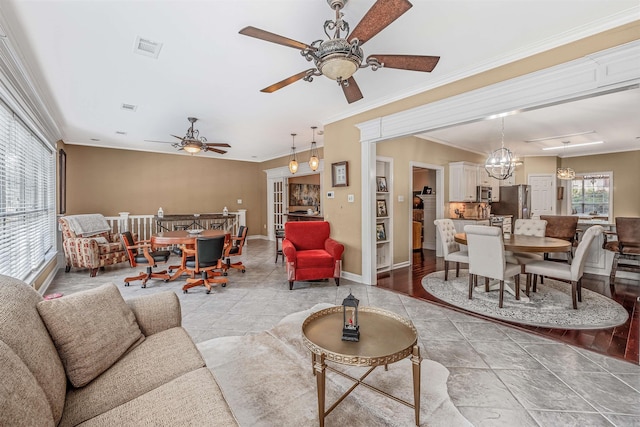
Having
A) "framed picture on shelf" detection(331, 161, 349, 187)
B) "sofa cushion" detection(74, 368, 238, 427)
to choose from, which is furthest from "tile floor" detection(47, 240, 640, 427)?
"framed picture on shelf" detection(331, 161, 349, 187)

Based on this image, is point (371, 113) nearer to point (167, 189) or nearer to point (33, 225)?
point (33, 225)

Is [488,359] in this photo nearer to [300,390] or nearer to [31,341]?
[300,390]

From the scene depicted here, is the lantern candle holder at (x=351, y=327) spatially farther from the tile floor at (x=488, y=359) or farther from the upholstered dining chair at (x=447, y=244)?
the upholstered dining chair at (x=447, y=244)

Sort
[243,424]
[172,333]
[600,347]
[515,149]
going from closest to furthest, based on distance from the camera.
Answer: [243,424] < [172,333] < [600,347] < [515,149]

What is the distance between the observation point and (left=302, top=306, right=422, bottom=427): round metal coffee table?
4.97 ft

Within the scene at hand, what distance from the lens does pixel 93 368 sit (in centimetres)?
134

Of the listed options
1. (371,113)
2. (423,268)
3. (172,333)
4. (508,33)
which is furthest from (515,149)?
(172,333)

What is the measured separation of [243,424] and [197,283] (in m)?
2.83

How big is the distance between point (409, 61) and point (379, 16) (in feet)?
1.68

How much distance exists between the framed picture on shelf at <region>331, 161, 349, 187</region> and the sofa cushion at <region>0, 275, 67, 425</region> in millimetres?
3815

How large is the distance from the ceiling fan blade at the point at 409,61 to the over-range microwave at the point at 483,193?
5693mm

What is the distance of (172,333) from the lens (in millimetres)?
1756

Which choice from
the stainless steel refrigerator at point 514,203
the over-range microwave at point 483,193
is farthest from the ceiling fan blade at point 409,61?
the stainless steel refrigerator at point 514,203

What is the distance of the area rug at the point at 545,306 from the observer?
2.92 m
